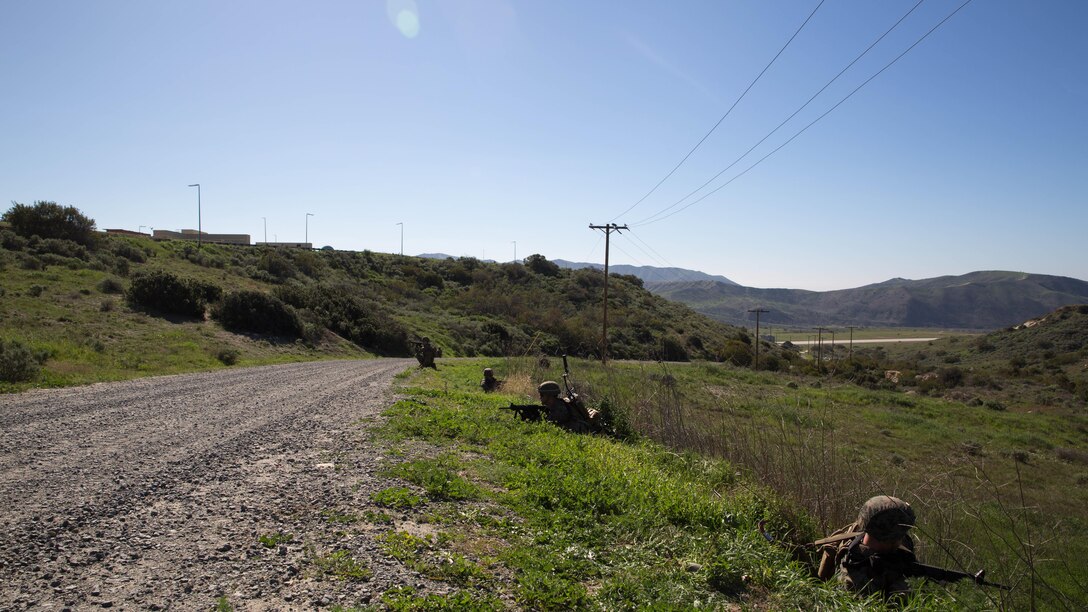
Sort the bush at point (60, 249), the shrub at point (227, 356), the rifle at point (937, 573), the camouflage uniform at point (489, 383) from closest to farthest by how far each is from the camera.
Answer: the rifle at point (937, 573)
the camouflage uniform at point (489, 383)
the shrub at point (227, 356)
the bush at point (60, 249)

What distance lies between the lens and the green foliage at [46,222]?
3553cm

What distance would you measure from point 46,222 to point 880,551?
1790 inches

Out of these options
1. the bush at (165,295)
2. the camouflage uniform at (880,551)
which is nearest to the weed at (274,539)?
the camouflage uniform at (880,551)

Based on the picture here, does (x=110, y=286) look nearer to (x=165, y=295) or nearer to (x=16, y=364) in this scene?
(x=165, y=295)

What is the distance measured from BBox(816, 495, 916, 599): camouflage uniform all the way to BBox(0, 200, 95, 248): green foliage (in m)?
43.3

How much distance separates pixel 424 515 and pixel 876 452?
14.9 m

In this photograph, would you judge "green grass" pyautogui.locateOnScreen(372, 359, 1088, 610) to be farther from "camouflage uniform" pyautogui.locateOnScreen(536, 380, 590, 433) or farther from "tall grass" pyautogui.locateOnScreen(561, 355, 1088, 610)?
"camouflage uniform" pyautogui.locateOnScreen(536, 380, 590, 433)

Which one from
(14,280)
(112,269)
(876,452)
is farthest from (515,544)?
(112,269)

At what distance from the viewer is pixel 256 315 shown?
28484 millimetres

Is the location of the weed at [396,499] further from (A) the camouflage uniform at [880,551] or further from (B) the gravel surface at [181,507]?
(A) the camouflage uniform at [880,551]

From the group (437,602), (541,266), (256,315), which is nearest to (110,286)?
(256,315)

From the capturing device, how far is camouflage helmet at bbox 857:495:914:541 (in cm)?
414

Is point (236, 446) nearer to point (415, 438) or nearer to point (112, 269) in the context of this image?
point (415, 438)

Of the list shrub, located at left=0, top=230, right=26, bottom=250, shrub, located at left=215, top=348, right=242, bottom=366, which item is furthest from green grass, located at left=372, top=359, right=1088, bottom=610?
shrub, located at left=0, top=230, right=26, bottom=250
